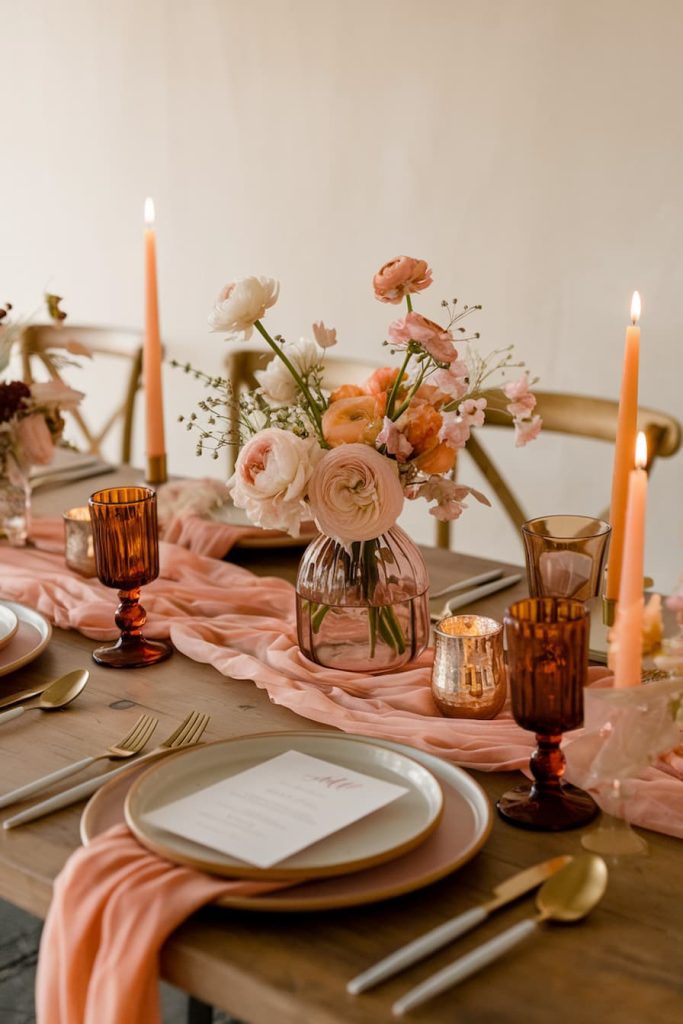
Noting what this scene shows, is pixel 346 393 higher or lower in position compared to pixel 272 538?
higher

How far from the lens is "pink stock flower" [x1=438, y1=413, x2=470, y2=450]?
1.19 m

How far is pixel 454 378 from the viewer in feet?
3.94

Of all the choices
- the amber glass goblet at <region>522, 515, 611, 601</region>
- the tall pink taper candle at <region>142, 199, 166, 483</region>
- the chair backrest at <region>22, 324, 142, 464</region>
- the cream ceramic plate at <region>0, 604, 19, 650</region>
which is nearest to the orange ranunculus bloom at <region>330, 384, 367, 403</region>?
the amber glass goblet at <region>522, 515, 611, 601</region>

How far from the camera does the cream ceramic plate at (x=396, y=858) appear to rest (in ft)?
2.75

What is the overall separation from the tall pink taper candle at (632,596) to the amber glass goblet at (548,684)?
1.7 inches

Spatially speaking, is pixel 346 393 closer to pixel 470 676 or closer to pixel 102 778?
pixel 470 676

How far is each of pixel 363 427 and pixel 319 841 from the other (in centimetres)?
46

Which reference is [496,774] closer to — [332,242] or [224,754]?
[224,754]

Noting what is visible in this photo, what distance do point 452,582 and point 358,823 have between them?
72 cm

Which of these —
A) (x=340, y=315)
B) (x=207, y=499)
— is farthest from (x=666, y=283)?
(x=207, y=499)

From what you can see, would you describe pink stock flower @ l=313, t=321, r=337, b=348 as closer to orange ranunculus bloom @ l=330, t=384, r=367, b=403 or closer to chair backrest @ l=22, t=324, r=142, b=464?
orange ranunculus bloom @ l=330, t=384, r=367, b=403

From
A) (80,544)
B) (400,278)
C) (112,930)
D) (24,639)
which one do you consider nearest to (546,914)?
(112,930)

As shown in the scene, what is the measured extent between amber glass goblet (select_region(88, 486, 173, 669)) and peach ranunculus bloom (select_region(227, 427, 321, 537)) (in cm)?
17

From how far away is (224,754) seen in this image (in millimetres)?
1063
